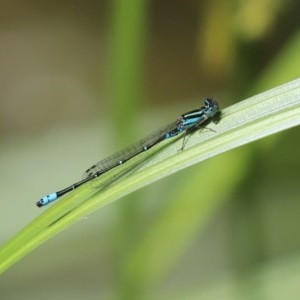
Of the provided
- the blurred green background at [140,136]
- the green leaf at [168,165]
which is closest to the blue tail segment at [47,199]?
the blurred green background at [140,136]

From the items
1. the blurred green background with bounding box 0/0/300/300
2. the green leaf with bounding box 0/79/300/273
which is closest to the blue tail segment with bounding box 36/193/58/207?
the blurred green background with bounding box 0/0/300/300

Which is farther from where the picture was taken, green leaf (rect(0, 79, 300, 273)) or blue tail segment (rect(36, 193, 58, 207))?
blue tail segment (rect(36, 193, 58, 207))

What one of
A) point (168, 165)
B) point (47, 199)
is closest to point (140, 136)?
point (47, 199)

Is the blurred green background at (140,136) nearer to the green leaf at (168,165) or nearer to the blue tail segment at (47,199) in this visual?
the blue tail segment at (47,199)

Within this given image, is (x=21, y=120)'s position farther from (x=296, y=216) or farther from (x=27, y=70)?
(x=296, y=216)

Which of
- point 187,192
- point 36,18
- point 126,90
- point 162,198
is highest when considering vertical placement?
point 36,18

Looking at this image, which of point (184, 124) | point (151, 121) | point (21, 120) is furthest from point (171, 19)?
point (184, 124)

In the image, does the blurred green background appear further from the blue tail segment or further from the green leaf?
the green leaf
